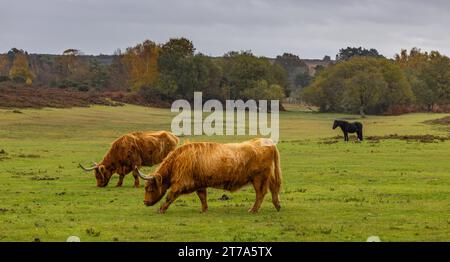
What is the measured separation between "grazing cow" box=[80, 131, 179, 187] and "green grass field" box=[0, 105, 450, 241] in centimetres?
53

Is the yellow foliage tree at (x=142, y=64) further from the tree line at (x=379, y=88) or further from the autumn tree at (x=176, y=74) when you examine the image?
the tree line at (x=379, y=88)

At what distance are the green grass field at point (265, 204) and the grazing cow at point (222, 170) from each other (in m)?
0.57

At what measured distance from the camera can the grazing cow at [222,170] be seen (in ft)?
54.3

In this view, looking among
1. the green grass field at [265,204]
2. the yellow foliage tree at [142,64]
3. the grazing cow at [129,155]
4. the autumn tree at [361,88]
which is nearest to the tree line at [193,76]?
the yellow foliage tree at [142,64]

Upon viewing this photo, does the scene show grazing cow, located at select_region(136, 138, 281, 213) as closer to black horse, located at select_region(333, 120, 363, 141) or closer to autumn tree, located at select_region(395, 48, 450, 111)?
black horse, located at select_region(333, 120, 363, 141)

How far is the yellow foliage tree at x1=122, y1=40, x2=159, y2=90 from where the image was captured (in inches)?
4503

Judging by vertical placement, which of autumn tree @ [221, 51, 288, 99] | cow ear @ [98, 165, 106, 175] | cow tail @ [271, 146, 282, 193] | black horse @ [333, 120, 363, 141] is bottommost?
black horse @ [333, 120, 363, 141]

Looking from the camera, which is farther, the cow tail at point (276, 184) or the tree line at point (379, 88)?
the tree line at point (379, 88)

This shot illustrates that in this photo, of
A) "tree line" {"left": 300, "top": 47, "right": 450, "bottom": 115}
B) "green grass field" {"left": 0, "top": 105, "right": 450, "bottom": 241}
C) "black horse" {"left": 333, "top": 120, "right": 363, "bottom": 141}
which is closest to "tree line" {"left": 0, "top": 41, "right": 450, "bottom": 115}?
"tree line" {"left": 300, "top": 47, "right": 450, "bottom": 115}

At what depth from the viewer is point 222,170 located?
16.5 meters

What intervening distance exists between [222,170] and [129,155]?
6535 mm

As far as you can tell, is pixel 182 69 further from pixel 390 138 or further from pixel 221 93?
pixel 390 138

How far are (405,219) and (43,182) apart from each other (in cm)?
1232

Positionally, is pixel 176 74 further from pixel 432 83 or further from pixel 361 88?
pixel 432 83
